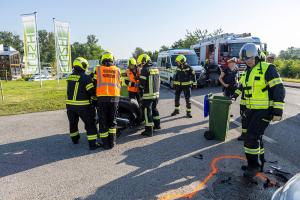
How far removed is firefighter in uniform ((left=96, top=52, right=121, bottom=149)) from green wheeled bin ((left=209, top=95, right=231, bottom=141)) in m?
2.21

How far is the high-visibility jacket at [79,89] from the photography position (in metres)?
5.37

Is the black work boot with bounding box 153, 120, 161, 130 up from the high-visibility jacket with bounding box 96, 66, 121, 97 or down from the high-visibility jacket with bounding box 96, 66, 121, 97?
down

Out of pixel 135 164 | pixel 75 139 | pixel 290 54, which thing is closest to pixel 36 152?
pixel 75 139

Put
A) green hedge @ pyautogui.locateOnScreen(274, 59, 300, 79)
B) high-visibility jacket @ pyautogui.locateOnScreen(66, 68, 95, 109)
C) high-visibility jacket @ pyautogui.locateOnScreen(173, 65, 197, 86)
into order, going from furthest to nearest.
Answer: green hedge @ pyautogui.locateOnScreen(274, 59, 300, 79)
high-visibility jacket @ pyautogui.locateOnScreen(173, 65, 197, 86)
high-visibility jacket @ pyautogui.locateOnScreen(66, 68, 95, 109)

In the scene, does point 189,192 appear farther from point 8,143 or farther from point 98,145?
point 8,143

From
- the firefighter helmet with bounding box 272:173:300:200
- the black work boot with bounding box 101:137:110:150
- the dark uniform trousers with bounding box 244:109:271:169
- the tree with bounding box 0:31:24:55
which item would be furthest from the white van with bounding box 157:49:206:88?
the tree with bounding box 0:31:24:55

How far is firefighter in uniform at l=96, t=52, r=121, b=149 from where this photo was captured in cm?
542

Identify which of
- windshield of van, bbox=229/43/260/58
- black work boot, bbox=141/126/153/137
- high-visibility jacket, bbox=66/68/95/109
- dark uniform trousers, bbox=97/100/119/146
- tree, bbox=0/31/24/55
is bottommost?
black work boot, bbox=141/126/153/137

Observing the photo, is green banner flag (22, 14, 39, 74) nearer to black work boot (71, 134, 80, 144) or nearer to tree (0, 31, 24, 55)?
black work boot (71, 134, 80, 144)

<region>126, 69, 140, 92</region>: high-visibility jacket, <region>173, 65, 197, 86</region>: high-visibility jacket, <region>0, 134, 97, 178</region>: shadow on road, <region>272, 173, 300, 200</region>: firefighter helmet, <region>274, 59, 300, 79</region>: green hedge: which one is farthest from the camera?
<region>274, 59, 300, 79</region>: green hedge

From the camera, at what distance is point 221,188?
12.1 ft

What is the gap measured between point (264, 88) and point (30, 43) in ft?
52.9

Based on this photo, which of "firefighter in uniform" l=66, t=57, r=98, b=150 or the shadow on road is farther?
"firefighter in uniform" l=66, t=57, r=98, b=150

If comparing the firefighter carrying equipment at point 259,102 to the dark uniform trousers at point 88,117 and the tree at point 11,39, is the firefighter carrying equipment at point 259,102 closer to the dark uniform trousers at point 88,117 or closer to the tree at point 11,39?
the dark uniform trousers at point 88,117
